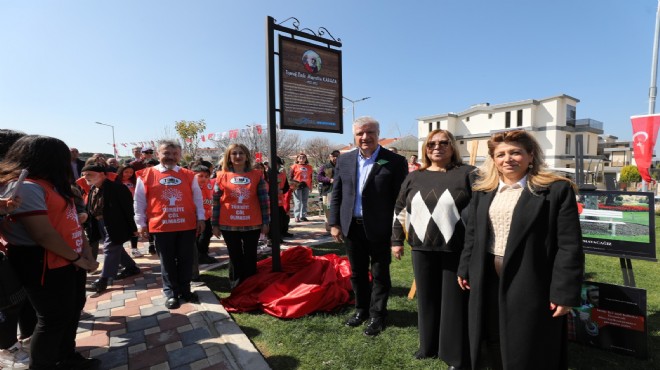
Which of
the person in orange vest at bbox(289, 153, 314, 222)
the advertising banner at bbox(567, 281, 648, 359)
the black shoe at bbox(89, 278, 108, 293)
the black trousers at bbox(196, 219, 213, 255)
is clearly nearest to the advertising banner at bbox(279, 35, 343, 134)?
the black trousers at bbox(196, 219, 213, 255)

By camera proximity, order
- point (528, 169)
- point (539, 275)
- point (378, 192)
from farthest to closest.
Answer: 1. point (378, 192)
2. point (528, 169)
3. point (539, 275)

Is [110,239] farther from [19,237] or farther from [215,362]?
[215,362]

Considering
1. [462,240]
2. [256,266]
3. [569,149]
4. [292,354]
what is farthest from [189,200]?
[569,149]

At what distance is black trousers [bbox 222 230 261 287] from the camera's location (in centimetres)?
402

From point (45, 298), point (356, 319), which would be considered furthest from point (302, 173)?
point (45, 298)

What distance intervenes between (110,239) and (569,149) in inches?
1990

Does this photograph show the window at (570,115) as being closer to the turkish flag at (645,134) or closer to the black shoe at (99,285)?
the turkish flag at (645,134)

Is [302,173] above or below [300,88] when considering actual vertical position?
below

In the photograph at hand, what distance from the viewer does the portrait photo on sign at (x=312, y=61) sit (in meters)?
4.30

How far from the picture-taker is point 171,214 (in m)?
3.59

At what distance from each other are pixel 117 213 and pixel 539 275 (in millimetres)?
4792

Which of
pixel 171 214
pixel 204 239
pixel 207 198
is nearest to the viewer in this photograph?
pixel 171 214

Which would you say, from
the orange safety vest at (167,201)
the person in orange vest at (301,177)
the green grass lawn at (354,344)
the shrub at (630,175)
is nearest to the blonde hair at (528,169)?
the green grass lawn at (354,344)

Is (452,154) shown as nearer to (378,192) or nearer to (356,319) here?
(378,192)
